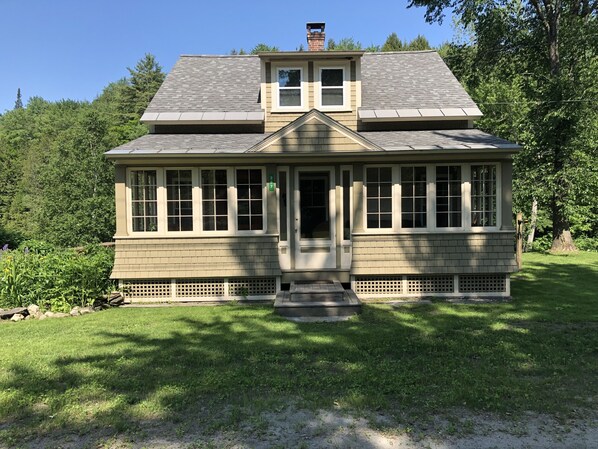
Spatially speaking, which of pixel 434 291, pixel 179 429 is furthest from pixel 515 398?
pixel 434 291

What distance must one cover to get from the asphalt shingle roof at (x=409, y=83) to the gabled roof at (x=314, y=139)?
220 cm

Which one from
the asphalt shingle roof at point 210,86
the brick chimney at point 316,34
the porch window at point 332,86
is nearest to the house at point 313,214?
the asphalt shingle roof at point 210,86

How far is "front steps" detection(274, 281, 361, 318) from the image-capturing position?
7.99 metres

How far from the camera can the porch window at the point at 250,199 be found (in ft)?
31.7

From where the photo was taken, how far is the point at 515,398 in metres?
4.10

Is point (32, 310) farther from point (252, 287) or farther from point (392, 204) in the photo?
point (392, 204)

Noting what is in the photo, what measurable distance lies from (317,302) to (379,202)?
112 inches

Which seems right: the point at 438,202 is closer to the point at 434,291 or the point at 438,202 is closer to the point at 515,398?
the point at 434,291

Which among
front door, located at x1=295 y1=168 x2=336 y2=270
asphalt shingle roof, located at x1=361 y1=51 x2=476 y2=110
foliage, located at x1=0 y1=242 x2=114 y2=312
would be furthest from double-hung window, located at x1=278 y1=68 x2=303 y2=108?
foliage, located at x1=0 y1=242 x2=114 y2=312

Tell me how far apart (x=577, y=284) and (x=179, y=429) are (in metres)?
10.6

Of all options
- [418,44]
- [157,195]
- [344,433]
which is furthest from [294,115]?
[418,44]

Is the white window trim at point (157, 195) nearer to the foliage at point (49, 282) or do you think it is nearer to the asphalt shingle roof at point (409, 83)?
the foliage at point (49, 282)

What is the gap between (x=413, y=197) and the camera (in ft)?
31.7

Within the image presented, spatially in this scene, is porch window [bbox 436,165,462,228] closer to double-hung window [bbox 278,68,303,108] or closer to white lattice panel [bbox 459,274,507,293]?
white lattice panel [bbox 459,274,507,293]
